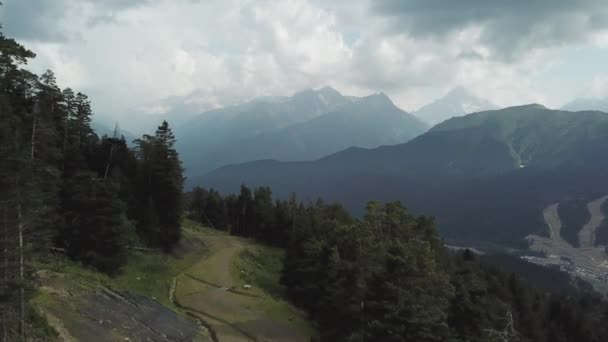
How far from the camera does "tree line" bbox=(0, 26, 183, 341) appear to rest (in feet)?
61.4

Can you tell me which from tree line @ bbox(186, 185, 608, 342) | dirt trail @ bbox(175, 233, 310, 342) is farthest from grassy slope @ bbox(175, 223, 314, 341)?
tree line @ bbox(186, 185, 608, 342)

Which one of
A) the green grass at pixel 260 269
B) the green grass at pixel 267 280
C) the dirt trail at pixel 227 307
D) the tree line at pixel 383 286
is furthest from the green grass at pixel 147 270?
the tree line at pixel 383 286

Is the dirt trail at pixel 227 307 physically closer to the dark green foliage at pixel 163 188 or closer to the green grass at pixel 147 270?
the green grass at pixel 147 270

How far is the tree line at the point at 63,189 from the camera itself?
18.7 meters

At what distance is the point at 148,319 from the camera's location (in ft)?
85.0

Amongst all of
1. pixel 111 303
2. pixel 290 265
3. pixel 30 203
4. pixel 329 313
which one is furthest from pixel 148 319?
pixel 290 265

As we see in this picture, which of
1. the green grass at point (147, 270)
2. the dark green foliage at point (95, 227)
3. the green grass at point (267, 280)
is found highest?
the dark green foliage at point (95, 227)

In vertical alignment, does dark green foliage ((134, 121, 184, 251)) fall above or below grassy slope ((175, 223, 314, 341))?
above

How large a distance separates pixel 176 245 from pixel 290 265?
13963 mm

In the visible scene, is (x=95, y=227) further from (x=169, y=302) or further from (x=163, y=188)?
(x=163, y=188)

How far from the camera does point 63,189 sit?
119 feet

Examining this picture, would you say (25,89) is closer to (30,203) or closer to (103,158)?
(103,158)

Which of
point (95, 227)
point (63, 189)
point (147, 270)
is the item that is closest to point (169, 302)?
point (147, 270)

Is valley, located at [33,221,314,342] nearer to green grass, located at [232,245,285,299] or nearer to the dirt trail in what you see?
the dirt trail
